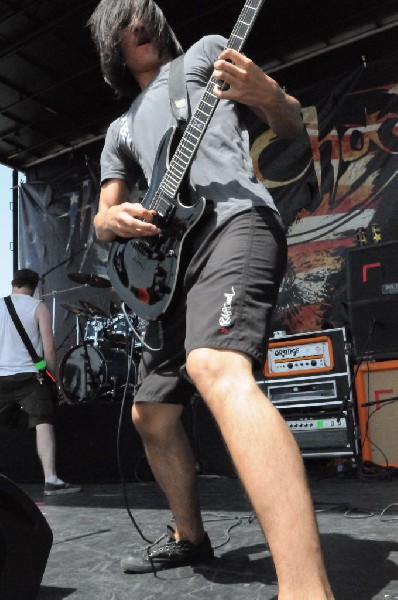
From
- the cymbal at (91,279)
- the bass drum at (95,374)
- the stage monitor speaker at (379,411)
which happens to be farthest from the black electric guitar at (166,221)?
the cymbal at (91,279)

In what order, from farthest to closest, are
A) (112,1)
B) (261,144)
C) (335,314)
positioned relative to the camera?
(261,144), (335,314), (112,1)

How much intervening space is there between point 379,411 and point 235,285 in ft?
11.6

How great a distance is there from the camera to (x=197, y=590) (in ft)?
5.72

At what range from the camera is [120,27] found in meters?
2.06

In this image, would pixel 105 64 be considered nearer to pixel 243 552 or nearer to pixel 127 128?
pixel 127 128

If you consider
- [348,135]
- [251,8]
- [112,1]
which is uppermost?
[348,135]

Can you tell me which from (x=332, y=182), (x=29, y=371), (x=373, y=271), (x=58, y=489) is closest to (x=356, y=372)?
(x=373, y=271)

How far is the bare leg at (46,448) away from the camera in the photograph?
4902 millimetres

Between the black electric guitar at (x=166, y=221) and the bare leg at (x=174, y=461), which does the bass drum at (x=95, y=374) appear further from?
the black electric guitar at (x=166, y=221)

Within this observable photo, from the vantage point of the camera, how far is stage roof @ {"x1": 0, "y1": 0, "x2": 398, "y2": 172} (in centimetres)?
714

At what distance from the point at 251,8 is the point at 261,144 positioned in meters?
5.82

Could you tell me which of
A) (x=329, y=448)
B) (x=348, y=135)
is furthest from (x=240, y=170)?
(x=348, y=135)

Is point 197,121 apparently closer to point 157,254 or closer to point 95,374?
point 157,254

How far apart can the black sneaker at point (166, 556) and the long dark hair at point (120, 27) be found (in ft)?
5.50
